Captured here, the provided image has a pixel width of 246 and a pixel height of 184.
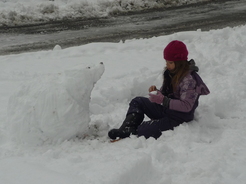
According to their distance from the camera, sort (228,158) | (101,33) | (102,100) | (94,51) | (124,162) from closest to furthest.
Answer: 1. (124,162)
2. (228,158)
3. (102,100)
4. (94,51)
5. (101,33)

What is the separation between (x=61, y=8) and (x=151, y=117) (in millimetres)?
8008

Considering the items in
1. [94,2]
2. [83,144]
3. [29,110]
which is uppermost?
[94,2]

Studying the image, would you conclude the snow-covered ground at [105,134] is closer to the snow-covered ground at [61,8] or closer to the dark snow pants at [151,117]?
the dark snow pants at [151,117]

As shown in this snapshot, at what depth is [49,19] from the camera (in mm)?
10492

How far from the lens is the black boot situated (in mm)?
3645

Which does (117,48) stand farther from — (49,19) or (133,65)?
(49,19)

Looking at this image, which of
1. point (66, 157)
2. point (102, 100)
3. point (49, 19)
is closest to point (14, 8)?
point (49, 19)

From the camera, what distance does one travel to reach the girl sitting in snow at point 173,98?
353cm

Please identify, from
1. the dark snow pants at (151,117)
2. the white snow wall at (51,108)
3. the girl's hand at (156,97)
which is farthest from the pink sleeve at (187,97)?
the white snow wall at (51,108)

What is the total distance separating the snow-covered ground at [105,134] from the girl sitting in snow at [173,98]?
15 cm

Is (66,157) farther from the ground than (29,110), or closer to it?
closer to it

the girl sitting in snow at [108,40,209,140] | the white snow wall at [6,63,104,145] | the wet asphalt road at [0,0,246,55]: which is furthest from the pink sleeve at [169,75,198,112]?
the wet asphalt road at [0,0,246,55]

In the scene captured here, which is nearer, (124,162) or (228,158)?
(124,162)

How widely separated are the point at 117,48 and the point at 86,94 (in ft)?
11.0
